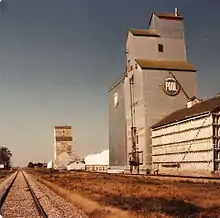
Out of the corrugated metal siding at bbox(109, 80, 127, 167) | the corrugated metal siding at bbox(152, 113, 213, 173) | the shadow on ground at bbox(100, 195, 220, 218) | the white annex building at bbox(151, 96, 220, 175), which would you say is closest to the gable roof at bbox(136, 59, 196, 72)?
the white annex building at bbox(151, 96, 220, 175)

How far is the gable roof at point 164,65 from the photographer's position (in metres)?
47.6

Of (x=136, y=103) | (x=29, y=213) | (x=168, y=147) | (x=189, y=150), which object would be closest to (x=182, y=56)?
(x=136, y=103)

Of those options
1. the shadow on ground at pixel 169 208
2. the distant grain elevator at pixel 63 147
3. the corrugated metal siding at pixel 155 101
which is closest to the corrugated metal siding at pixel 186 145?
the corrugated metal siding at pixel 155 101

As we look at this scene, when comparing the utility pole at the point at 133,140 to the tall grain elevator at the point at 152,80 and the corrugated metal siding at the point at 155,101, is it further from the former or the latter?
the corrugated metal siding at the point at 155,101

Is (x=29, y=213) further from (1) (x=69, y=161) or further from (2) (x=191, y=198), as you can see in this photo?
(1) (x=69, y=161)

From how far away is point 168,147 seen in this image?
138 ft

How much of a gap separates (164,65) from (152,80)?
2644 mm

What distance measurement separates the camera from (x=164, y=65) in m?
48.3

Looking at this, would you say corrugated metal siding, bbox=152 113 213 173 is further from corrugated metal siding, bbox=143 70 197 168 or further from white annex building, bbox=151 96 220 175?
corrugated metal siding, bbox=143 70 197 168

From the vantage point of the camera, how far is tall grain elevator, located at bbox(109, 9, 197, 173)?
4681 cm

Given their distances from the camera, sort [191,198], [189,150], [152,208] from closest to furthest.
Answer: [152,208] < [191,198] < [189,150]

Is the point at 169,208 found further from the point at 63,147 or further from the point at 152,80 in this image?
the point at 63,147

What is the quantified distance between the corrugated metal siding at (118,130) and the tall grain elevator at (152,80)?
2418 mm

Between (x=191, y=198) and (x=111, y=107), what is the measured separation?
153 feet
